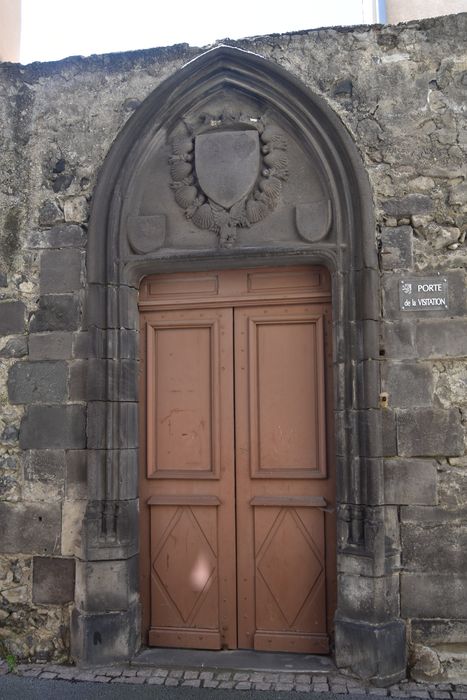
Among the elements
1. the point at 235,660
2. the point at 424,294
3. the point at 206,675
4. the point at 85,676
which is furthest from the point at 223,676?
the point at 424,294

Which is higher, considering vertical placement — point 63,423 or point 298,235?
point 298,235

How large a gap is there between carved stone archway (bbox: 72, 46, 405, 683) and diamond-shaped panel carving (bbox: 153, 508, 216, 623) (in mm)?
229

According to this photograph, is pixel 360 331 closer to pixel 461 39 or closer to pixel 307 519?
pixel 307 519

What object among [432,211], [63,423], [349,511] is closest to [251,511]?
Result: [349,511]

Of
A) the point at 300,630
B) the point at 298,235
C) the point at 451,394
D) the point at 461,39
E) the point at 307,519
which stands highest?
the point at 461,39

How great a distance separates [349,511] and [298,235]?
5.60 ft

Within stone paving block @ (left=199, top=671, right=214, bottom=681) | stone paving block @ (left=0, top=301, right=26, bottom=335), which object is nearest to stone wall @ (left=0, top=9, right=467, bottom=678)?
stone paving block @ (left=0, top=301, right=26, bottom=335)

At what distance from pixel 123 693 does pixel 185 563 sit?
0.87 metres

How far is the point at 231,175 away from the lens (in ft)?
14.3

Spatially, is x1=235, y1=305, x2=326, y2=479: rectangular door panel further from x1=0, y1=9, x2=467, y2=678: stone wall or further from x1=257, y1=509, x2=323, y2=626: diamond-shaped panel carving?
x1=0, y1=9, x2=467, y2=678: stone wall

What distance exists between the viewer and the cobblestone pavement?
12.3 ft

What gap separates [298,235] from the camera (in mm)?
4289

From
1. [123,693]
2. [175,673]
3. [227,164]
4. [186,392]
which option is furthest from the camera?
[186,392]

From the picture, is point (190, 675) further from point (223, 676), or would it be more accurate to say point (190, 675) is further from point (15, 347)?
point (15, 347)
